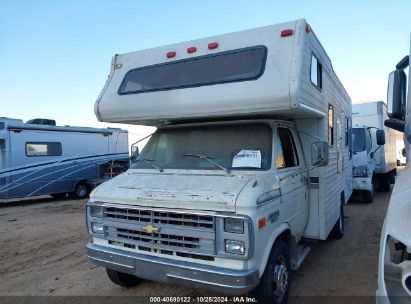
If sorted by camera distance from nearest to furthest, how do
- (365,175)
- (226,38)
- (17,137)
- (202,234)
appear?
(202,234) < (226,38) < (365,175) < (17,137)

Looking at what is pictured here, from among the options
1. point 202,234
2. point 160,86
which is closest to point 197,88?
point 160,86

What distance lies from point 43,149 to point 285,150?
11894 mm

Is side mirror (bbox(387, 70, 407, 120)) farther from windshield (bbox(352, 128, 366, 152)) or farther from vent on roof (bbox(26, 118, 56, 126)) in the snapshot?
vent on roof (bbox(26, 118, 56, 126))

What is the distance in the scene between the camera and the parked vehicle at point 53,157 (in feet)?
43.4

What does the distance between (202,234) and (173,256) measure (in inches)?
17.4

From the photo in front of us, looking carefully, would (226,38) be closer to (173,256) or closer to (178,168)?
(178,168)

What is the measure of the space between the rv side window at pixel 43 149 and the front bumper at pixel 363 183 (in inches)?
426

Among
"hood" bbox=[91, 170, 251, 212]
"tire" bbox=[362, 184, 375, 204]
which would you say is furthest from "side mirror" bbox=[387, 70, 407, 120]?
"tire" bbox=[362, 184, 375, 204]

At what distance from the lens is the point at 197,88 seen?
458 centimetres

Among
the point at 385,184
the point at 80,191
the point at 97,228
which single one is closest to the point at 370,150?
the point at 385,184

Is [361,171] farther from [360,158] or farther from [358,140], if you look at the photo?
[358,140]

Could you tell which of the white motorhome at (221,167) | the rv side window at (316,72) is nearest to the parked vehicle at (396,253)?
the white motorhome at (221,167)

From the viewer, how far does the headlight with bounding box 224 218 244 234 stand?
3.55 metres

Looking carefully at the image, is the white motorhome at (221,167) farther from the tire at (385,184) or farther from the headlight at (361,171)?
the tire at (385,184)
